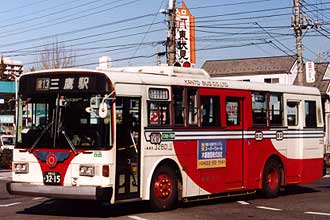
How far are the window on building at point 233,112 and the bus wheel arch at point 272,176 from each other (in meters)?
1.74

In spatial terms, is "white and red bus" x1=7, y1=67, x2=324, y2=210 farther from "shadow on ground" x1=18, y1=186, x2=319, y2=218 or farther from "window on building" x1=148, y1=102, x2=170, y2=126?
"shadow on ground" x1=18, y1=186, x2=319, y2=218

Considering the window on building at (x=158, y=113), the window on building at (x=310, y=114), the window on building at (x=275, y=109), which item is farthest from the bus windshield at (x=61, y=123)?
the window on building at (x=310, y=114)

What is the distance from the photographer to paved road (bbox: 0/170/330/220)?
41.3 ft

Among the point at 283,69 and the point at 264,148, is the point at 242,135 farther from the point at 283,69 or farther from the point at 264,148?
the point at 283,69

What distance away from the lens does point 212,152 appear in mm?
14594

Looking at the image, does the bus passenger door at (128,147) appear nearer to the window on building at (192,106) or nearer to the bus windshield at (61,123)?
the bus windshield at (61,123)

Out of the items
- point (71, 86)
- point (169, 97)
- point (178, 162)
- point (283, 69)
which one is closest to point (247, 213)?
point (178, 162)

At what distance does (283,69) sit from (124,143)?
5399 cm

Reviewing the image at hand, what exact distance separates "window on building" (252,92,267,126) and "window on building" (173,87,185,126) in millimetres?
2759

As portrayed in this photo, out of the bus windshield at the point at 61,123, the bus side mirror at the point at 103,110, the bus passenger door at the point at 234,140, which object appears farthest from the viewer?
the bus passenger door at the point at 234,140

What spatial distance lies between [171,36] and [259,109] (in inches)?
797

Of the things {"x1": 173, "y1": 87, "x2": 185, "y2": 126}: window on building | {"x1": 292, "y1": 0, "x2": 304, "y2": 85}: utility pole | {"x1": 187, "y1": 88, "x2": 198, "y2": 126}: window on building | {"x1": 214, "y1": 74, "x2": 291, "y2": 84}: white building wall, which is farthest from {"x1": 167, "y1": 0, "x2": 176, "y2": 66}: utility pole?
{"x1": 214, "y1": 74, "x2": 291, "y2": 84}: white building wall

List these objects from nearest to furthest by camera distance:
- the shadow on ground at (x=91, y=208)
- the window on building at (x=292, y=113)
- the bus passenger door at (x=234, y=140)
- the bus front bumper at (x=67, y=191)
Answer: the bus front bumper at (x=67, y=191) < the shadow on ground at (x=91, y=208) < the bus passenger door at (x=234, y=140) < the window on building at (x=292, y=113)

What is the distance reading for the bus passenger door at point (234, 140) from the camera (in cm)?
1506
